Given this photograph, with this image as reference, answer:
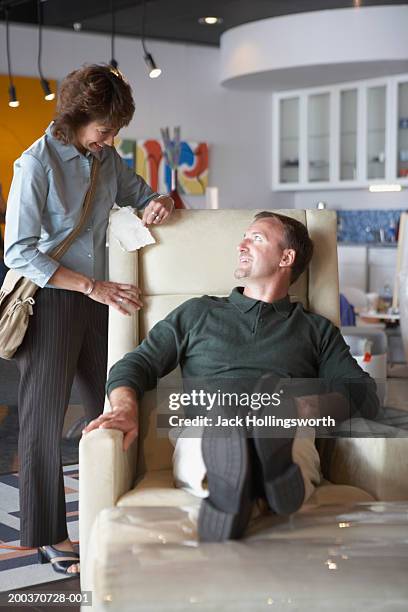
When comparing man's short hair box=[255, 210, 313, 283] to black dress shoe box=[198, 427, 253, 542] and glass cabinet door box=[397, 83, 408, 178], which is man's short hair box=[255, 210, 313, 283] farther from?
glass cabinet door box=[397, 83, 408, 178]

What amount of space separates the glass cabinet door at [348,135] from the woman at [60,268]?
711 cm

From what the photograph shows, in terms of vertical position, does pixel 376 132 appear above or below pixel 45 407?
above

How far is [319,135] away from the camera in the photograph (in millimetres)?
10000

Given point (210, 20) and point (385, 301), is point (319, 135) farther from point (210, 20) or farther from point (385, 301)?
point (385, 301)

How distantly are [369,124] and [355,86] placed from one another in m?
0.40

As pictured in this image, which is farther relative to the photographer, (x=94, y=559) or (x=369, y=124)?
(x=369, y=124)

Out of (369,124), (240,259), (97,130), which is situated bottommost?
(240,259)

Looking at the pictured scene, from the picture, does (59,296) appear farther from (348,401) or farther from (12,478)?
(12,478)

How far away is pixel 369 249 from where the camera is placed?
374 inches

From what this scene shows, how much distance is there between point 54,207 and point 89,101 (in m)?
0.32

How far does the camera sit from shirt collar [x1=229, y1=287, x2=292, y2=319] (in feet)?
8.62

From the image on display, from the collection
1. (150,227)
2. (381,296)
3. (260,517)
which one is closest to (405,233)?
(381,296)

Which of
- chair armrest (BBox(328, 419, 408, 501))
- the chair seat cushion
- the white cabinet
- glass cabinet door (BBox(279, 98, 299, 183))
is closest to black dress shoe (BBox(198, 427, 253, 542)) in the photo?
the chair seat cushion

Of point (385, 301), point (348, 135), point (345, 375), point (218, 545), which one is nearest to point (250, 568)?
point (218, 545)
